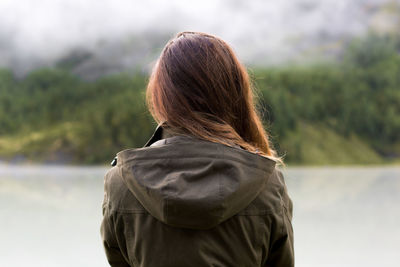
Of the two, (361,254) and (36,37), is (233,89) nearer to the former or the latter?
(361,254)

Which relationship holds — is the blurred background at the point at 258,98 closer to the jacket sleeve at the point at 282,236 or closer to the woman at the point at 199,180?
the woman at the point at 199,180

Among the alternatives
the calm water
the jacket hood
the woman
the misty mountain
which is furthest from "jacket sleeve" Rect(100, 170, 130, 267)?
the misty mountain

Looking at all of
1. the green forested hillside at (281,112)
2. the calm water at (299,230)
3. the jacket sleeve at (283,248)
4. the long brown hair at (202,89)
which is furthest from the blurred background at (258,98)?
the jacket sleeve at (283,248)

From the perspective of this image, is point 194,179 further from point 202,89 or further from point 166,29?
point 166,29

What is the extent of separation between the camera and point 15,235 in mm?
14906

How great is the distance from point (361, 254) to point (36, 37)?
18915 centimetres

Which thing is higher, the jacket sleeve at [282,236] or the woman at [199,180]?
the woman at [199,180]

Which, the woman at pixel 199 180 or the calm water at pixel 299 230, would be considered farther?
the calm water at pixel 299 230

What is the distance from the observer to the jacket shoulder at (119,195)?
2076mm

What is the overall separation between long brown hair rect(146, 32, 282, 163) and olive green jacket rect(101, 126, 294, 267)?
0.34 feet

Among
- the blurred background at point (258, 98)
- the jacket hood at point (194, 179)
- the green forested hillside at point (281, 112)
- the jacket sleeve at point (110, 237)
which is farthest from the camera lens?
the green forested hillside at point (281, 112)

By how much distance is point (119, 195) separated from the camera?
209 centimetres

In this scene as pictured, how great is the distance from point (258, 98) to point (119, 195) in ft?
3.36

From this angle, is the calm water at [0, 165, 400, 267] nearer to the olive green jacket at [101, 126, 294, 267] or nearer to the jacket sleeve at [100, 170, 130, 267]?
the jacket sleeve at [100, 170, 130, 267]
